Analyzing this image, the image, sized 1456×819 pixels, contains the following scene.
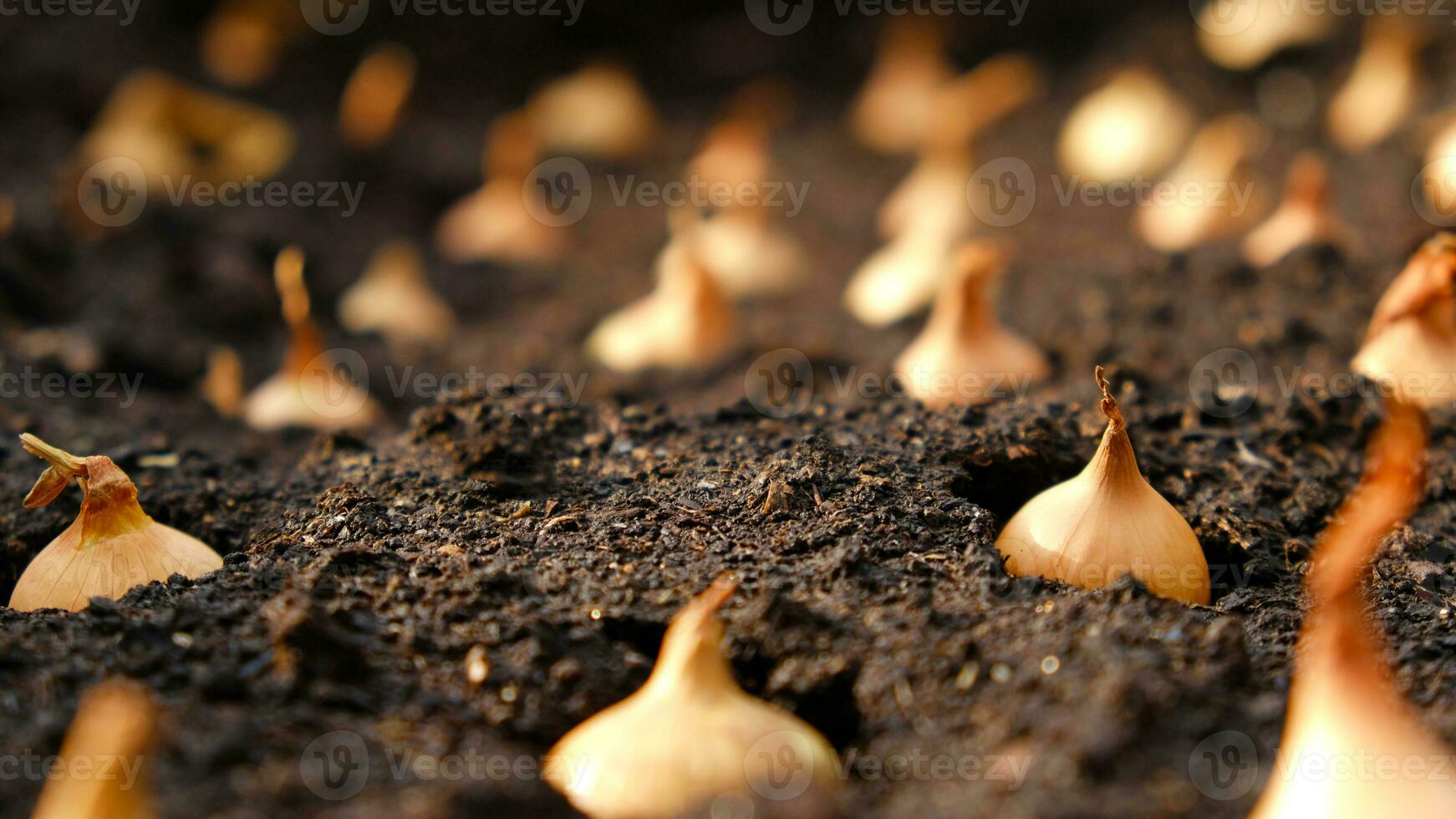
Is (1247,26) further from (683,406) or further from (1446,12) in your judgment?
(683,406)

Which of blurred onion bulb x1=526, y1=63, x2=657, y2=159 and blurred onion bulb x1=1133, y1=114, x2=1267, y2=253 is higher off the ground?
blurred onion bulb x1=526, y1=63, x2=657, y2=159
